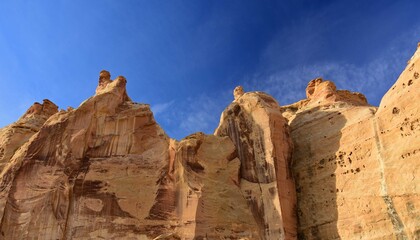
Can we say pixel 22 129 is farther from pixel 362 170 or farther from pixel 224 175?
pixel 362 170

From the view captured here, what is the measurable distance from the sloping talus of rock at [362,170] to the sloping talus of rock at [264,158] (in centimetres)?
135

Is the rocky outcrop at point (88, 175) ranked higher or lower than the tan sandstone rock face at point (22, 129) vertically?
lower

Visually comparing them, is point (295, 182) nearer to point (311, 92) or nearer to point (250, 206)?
point (250, 206)

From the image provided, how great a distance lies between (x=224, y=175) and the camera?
28.4 meters

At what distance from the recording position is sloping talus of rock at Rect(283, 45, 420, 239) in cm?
2361

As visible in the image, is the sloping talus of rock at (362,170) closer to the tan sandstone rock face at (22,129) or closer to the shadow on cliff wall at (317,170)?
the shadow on cliff wall at (317,170)

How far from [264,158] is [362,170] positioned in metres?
5.81

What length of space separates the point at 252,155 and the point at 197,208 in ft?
18.3

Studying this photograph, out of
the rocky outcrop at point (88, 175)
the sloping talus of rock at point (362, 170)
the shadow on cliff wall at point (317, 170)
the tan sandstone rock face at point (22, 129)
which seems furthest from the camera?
the tan sandstone rock face at point (22, 129)

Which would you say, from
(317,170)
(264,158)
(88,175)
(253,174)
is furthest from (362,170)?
(88,175)

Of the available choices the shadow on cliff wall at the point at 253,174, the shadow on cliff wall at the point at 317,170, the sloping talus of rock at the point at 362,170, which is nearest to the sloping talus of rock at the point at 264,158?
the shadow on cliff wall at the point at 253,174

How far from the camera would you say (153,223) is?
1060 inches

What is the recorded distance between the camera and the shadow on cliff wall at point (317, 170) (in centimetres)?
2697

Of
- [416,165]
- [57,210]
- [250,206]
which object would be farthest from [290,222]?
[57,210]
